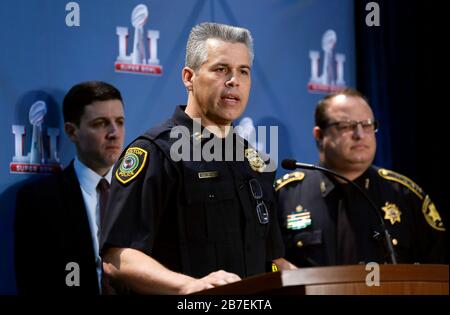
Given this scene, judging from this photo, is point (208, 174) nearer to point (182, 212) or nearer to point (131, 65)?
point (182, 212)

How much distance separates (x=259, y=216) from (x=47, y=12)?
3.92 feet

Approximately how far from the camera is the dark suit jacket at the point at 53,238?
118 inches

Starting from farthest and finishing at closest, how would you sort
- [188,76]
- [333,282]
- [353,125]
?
[353,125], [188,76], [333,282]

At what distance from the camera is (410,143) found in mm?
4273

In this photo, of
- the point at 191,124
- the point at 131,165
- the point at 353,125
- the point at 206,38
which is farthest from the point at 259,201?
the point at 353,125

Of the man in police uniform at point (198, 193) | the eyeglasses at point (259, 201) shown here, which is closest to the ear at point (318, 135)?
the man in police uniform at point (198, 193)

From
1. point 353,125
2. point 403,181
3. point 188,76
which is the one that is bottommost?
point 403,181

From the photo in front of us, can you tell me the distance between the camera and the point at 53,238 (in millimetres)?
3049

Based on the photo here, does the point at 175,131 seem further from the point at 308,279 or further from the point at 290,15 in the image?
the point at 290,15

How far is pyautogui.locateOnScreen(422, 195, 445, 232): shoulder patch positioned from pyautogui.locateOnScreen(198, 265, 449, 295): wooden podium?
1778mm

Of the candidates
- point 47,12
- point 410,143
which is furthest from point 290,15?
point 47,12

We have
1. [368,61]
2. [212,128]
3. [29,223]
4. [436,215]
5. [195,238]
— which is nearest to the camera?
[195,238]

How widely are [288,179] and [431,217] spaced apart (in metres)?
0.69

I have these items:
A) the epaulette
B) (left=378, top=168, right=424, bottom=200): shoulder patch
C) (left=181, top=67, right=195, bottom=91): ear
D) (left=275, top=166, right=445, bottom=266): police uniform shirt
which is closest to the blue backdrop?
the epaulette
